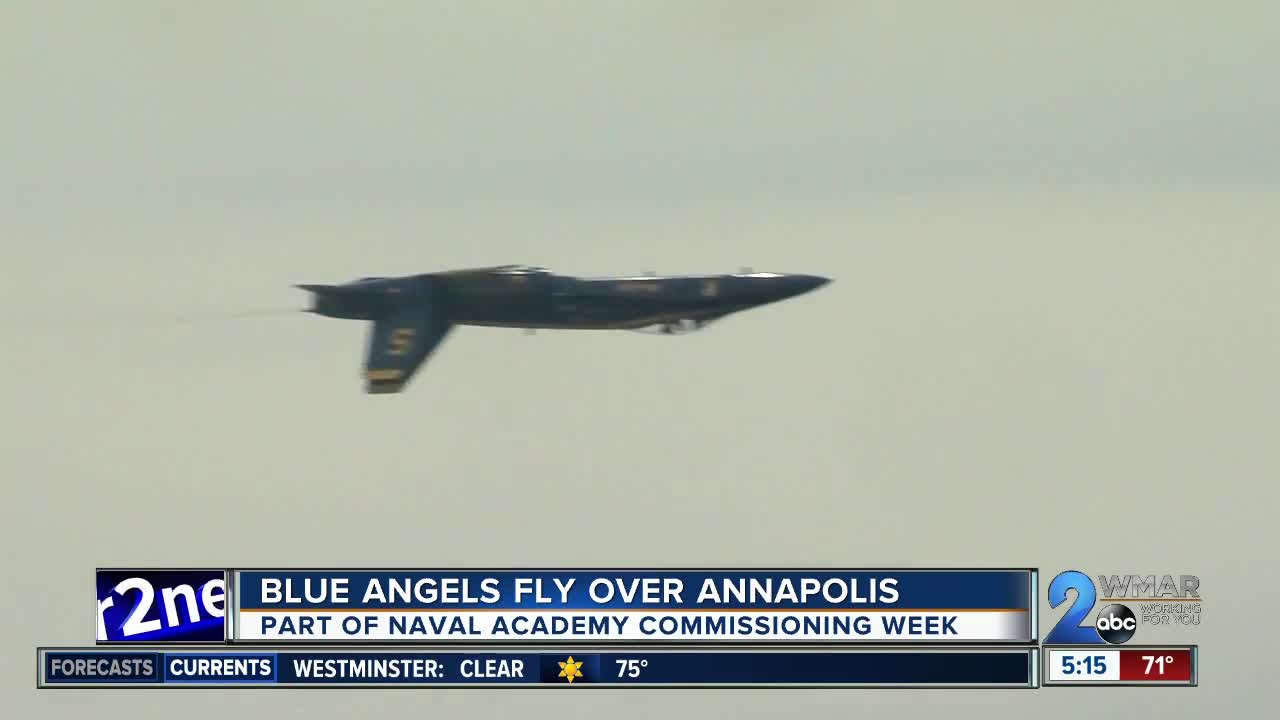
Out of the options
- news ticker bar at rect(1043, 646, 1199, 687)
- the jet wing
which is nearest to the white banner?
news ticker bar at rect(1043, 646, 1199, 687)

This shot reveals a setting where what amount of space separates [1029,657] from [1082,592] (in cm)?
290

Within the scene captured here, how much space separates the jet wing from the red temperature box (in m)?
25.3

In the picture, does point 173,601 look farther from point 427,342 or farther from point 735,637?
point 735,637

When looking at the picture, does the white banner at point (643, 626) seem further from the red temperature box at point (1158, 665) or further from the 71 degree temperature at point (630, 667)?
the red temperature box at point (1158, 665)

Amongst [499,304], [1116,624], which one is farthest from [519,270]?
→ [1116,624]

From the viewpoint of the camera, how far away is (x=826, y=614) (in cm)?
4203

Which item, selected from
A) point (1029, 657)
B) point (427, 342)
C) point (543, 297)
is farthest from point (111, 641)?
point (1029, 657)

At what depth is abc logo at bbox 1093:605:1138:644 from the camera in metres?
43.7

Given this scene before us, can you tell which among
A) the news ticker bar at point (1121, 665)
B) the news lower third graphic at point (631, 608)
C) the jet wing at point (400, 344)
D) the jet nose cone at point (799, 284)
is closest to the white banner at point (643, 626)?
the news lower third graphic at point (631, 608)

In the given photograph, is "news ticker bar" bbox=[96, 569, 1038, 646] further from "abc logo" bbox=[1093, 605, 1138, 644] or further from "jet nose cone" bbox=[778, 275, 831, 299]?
"jet nose cone" bbox=[778, 275, 831, 299]

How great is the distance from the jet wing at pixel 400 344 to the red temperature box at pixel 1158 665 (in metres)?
25.3

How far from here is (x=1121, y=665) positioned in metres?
43.7

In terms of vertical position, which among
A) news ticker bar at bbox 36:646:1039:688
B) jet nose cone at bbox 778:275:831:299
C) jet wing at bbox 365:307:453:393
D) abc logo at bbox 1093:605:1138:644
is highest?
jet nose cone at bbox 778:275:831:299

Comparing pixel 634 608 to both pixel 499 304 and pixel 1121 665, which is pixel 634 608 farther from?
pixel 1121 665
